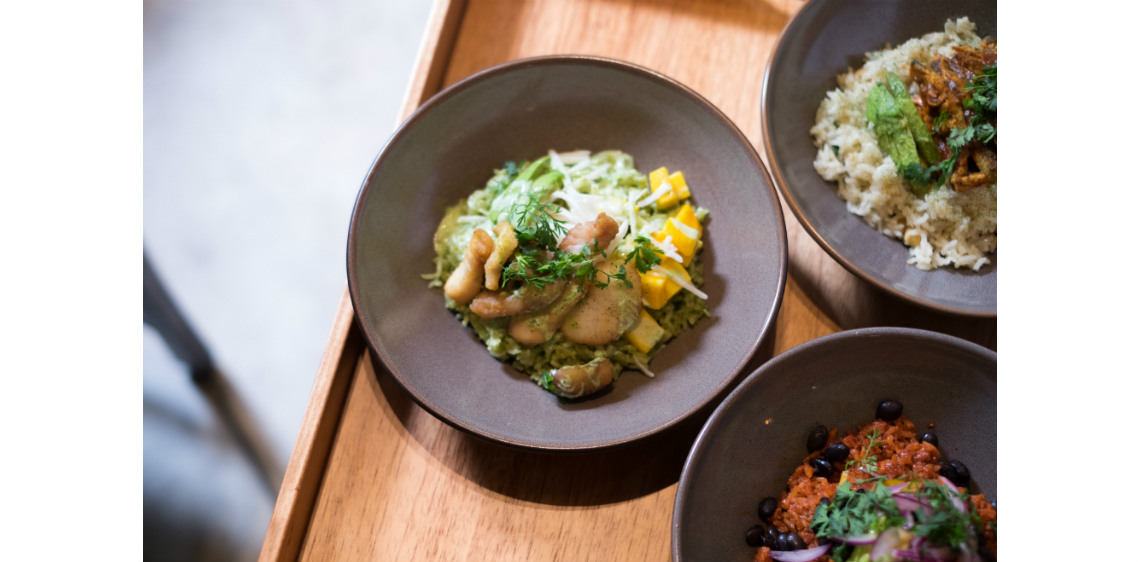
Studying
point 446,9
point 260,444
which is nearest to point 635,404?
point 446,9

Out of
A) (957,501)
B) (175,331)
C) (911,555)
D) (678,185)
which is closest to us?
(911,555)

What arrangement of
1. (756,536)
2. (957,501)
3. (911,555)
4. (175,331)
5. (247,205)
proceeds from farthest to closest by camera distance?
(247,205), (175,331), (756,536), (957,501), (911,555)

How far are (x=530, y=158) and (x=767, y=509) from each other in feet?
4.16

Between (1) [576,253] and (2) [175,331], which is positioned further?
(2) [175,331]

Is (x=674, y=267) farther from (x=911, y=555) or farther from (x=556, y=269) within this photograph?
(x=911, y=555)

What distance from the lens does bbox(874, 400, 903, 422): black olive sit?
1.91 m

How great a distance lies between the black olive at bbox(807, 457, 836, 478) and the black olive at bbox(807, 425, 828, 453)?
0.03m

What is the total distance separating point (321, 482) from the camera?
82.6 inches

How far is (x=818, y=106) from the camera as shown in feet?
7.64

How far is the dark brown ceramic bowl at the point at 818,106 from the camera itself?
2.07 m

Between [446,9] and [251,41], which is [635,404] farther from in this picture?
[251,41]

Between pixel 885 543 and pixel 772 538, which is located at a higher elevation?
pixel 885 543

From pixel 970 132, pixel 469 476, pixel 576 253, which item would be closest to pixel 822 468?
pixel 576 253

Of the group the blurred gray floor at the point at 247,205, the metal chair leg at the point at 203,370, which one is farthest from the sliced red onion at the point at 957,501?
the metal chair leg at the point at 203,370
